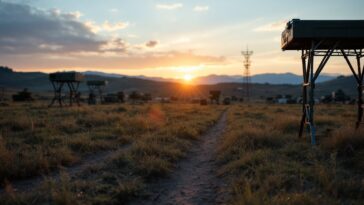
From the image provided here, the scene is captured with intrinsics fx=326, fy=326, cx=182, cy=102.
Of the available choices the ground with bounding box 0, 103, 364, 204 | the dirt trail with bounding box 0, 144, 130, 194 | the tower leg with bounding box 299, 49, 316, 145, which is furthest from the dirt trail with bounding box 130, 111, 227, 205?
the tower leg with bounding box 299, 49, 316, 145

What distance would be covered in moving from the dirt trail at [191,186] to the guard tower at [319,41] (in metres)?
3.96

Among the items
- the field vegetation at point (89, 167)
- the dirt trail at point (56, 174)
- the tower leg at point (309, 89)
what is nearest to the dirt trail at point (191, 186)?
the field vegetation at point (89, 167)

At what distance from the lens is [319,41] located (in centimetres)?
1084

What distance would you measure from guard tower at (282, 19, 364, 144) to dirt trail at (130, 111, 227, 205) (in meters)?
3.96

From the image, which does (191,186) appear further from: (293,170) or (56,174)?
(56,174)

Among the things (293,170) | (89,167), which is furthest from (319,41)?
(89,167)

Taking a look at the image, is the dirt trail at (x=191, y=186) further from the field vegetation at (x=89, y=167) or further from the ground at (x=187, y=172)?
the field vegetation at (x=89, y=167)

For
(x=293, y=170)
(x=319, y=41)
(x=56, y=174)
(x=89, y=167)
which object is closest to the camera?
(x=293, y=170)

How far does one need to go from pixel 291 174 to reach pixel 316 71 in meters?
5.23

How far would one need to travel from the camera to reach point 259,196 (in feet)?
17.8

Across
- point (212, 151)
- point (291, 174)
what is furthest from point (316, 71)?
point (291, 174)

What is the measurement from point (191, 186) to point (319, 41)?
6.93 meters

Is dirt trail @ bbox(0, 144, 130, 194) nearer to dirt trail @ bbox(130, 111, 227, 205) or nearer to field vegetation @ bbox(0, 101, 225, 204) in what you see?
field vegetation @ bbox(0, 101, 225, 204)

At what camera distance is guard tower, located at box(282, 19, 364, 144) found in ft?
33.9
